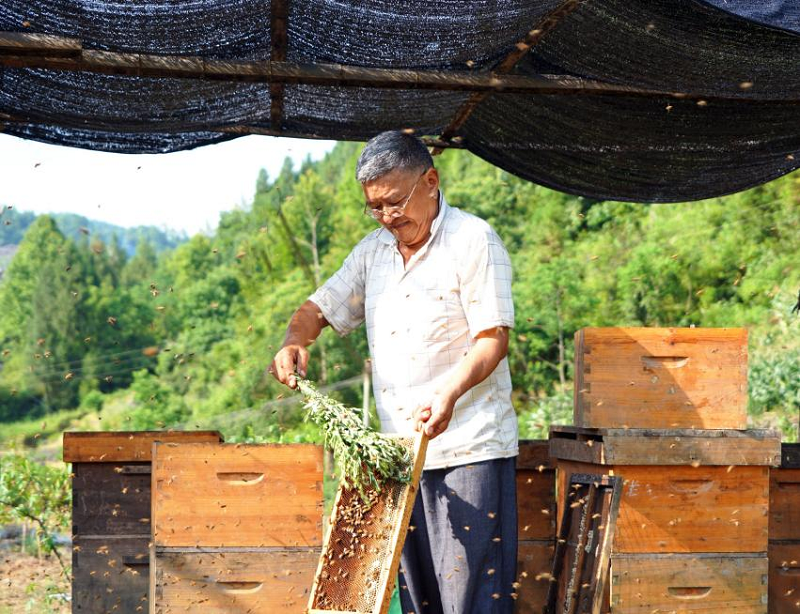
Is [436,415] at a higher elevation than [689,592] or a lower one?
higher

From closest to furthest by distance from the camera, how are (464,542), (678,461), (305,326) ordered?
1. (464,542)
2. (305,326)
3. (678,461)

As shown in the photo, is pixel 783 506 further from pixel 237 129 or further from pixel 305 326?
pixel 237 129

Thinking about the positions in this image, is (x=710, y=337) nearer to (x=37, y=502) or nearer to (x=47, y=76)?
(x=47, y=76)

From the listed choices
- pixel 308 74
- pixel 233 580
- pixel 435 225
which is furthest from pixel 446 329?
pixel 233 580

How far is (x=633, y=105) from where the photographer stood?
15.3 feet

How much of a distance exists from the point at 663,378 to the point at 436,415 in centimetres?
141

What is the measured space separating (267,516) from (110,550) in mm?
1151

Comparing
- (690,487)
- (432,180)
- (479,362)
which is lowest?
(690,487)

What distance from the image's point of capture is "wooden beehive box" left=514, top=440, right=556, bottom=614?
15.0 feet

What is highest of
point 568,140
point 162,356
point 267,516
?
point 568,140

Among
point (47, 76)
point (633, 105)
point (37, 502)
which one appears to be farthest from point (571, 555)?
point (37, 502)

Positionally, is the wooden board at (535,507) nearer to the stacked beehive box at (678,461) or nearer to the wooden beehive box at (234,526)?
the stacked beehive box at (678,461)

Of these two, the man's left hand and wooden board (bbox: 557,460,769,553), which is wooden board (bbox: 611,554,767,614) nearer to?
wooden board (bbox: 557,460,769,553)

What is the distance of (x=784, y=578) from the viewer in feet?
14.6
